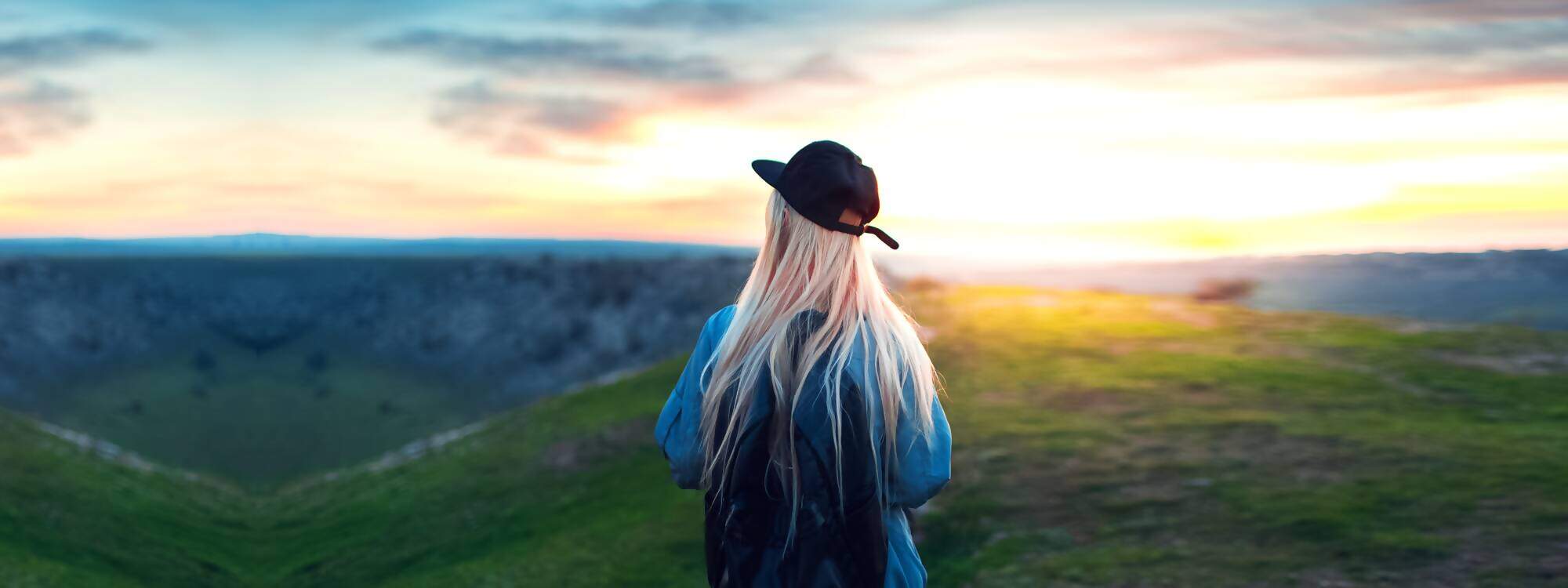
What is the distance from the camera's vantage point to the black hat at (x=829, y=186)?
12.2 ft

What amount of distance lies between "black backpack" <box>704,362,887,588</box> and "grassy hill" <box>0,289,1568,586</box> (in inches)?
237

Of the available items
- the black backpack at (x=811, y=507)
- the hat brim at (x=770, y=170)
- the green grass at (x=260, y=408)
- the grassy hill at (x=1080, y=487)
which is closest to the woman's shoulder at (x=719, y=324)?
the black backpack at (x=811, y=507)

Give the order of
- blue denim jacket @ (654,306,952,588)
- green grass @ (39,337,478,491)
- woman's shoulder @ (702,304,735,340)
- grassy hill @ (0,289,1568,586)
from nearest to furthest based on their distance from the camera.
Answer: blue denim jacket @ (654,306,952,588) < woman's shoulder @ (702,304,735,340) < grassy hill @ (0,289,1568,586) < green grass @ (39,337,478,491)

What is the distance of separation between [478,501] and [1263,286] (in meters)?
27.9

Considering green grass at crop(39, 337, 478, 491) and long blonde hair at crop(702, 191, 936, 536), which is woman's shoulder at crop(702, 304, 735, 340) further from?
green grass at crop(39, 337, 478, 491)

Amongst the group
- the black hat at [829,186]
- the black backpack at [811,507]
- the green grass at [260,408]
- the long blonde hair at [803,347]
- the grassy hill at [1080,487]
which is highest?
the black hat at [829,186]

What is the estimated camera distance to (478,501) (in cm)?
1709

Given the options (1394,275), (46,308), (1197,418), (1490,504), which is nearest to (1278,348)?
(1197,418)

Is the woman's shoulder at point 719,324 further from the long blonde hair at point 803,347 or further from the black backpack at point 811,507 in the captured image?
the black backpack at point 811,507

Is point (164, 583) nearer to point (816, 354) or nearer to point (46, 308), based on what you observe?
point (816, 354)

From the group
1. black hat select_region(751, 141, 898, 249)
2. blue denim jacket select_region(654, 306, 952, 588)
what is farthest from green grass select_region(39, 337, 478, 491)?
black hat select_region(751, 141, 898, 249)

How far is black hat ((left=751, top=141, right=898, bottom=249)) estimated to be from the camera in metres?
3.71

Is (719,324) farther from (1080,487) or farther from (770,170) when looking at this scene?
(1080,487)

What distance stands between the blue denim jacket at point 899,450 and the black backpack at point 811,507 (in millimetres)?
130
